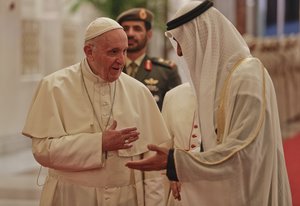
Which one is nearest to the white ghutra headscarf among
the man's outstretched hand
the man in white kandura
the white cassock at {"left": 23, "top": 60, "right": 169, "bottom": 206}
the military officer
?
the man in white kandura

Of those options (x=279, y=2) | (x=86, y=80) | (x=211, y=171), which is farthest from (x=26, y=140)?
(x=279, y=2)

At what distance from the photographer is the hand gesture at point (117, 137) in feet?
11.2

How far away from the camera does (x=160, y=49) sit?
51.6 feet

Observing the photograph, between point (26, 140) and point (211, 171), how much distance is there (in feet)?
27.3

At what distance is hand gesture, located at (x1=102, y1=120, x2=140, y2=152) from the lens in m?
3.43

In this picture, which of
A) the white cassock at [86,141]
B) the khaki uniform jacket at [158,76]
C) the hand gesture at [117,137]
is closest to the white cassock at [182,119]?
the white cassock at [86,141]

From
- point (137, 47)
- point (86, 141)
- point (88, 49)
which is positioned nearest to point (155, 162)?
point (86, 141)

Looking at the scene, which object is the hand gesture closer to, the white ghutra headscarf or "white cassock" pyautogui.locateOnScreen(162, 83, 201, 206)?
the white ghutra headscarf

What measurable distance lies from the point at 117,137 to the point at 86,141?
0.18m

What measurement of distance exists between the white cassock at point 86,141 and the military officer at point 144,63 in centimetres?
158

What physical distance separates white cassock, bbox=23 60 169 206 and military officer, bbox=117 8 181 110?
1578 mm

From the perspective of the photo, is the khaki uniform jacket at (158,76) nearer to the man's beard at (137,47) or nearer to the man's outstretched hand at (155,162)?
the man's beard at (137,47)

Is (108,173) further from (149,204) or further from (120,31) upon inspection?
(120,31)

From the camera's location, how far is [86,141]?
3549 millimetres
